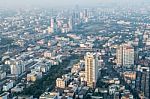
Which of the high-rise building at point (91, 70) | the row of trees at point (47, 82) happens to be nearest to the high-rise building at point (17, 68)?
the row of trees at point (47, 82)

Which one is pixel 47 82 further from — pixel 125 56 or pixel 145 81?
pixel 125 56

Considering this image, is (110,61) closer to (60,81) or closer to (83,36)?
(60,81)

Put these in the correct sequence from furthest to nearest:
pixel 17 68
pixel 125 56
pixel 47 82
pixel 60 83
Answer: pixel 125 56 → pixel 17 68 → pixel 47 82 → pixel 60 83

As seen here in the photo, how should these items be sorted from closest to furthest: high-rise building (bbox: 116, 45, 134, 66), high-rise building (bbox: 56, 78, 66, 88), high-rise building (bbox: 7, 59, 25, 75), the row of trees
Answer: the row of trees < high-rise building (bbox: 56, 78, 66, 88) < high-rise building (bbox: 7, 59, 25, 75) < high-rise building (bbox: 116, 45, 134, 66)

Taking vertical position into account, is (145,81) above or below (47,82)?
above

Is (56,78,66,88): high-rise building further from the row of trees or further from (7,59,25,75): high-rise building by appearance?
(7,59,25,75): high-rise building

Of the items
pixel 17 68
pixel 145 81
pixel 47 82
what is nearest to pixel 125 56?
pixel 145 81

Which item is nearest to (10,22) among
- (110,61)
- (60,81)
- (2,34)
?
(2,34)

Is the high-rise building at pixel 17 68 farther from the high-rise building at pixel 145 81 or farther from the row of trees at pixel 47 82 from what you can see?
the high-rise building at pixel 145 81

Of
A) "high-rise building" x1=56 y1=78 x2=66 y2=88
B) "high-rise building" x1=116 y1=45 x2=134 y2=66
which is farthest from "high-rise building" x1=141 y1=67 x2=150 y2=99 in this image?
"high-rise building" x1=56 y1=78 x2=66 y2=88

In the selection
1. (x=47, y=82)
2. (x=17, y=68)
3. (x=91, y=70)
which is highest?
(x=91, y=70)

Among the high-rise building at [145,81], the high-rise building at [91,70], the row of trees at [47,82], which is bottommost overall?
the row of trees at [47,82]

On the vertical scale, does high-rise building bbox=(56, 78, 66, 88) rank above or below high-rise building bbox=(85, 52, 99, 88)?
below
